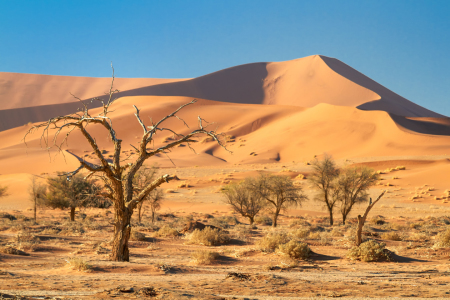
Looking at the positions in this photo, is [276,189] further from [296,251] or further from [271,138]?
[271,138]

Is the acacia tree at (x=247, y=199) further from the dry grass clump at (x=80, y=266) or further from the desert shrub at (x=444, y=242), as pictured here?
the dry grass clump at (x=80, y=266)

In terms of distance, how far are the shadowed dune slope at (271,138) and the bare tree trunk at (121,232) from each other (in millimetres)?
49534

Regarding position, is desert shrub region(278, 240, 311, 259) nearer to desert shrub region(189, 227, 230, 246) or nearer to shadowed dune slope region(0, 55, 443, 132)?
desert shrub region(189, 227, 230, 246)

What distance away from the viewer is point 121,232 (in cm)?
1019

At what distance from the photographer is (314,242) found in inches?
685

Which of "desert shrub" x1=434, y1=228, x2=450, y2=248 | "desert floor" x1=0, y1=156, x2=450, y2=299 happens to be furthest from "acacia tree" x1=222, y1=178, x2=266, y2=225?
"desert shrub" x1=434, y1=228, x2=450, y2=248

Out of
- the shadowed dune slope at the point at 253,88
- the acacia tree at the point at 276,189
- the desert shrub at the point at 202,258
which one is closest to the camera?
the desert shrub at the point at 202,258

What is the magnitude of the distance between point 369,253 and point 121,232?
7740 millimetres

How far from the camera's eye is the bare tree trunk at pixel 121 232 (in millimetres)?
10148

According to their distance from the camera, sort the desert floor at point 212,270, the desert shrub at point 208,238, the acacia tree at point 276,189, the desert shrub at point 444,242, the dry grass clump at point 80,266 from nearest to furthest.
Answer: the desert floor at point 212,270, the dry grass clump at point 80,266, the desert shrub at point 444,242, the desert shrub at point 208,238, the acacia tree at point 276,189

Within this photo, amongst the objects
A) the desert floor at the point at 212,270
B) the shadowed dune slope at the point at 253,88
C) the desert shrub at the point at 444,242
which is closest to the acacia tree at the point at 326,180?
the desert floor at the point at 212,270

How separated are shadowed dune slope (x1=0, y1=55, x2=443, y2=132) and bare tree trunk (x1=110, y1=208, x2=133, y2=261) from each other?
A: 367ft

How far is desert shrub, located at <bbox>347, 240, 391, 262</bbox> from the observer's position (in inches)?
501

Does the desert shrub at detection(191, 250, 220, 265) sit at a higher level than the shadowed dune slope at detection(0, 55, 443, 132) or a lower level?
lower
